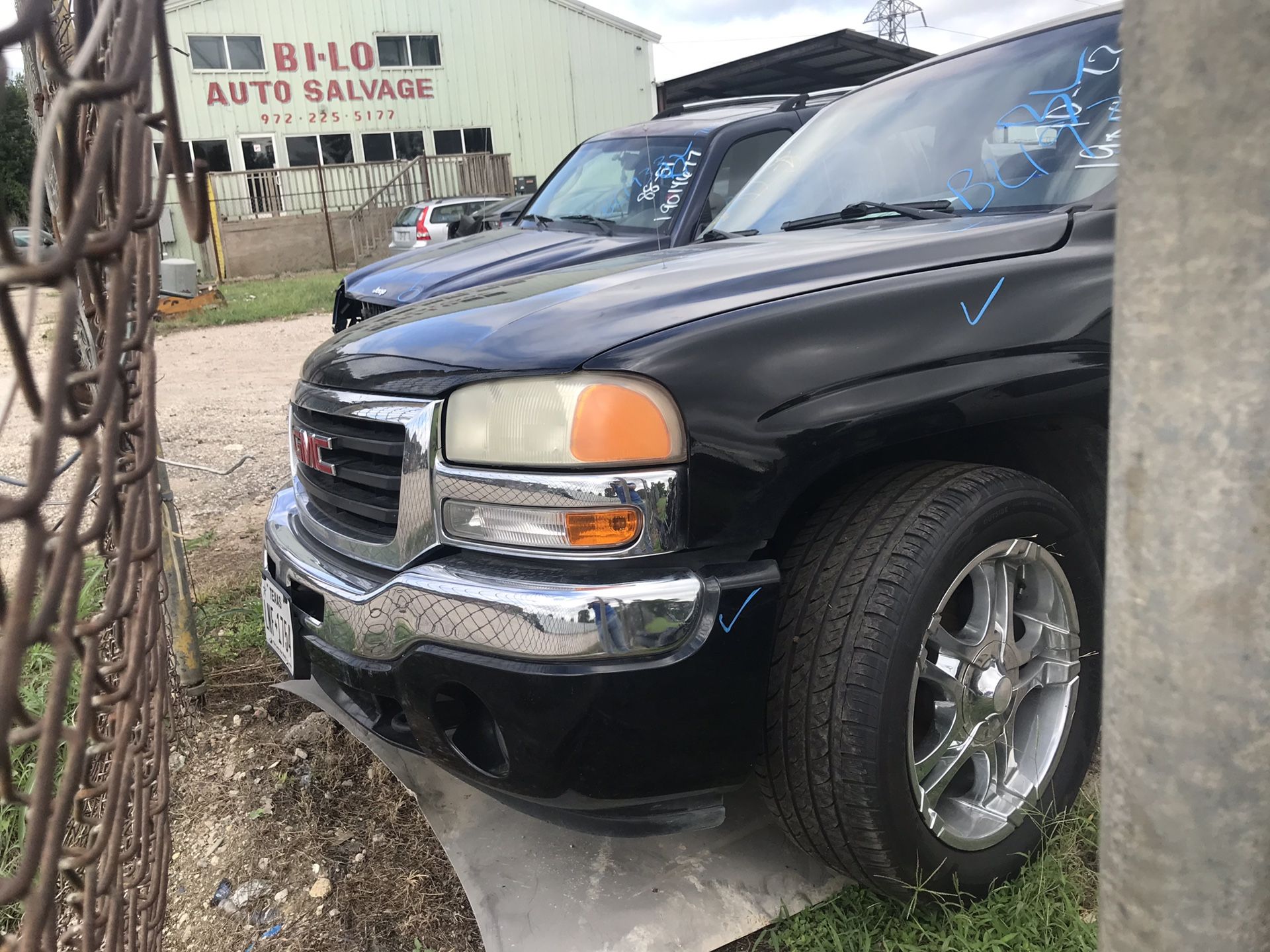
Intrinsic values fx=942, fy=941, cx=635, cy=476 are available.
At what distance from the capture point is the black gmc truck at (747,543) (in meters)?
1.60

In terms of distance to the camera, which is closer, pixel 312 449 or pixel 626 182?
pixel 312 449

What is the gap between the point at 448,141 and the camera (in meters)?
23.0

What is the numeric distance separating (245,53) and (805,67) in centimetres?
1298

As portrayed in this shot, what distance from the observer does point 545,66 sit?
76.2 ft

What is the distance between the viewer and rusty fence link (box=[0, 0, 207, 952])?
2.26 feet

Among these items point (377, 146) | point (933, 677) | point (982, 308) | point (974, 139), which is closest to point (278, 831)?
point (933, 677)

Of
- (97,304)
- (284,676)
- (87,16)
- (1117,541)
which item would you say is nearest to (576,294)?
(97,304)

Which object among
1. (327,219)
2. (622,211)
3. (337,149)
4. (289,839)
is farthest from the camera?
(337,149)

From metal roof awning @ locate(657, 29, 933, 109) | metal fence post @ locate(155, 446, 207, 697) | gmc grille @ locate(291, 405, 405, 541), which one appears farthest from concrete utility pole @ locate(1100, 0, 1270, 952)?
metal roof awning @ locate(657, 29, 933, 109)

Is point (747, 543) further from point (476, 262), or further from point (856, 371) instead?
point (476, 262)

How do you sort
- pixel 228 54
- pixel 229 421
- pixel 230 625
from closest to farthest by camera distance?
pixel 230 625 < pixel 229 421 < pixel 228 54

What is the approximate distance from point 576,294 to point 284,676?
1771 millimetres

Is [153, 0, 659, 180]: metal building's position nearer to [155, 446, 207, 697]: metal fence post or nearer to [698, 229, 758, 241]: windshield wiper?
[155, 446, 207, 697]: metal fence post

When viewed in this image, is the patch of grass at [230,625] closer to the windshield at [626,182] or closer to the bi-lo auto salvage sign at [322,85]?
the windshield at [626,182]
